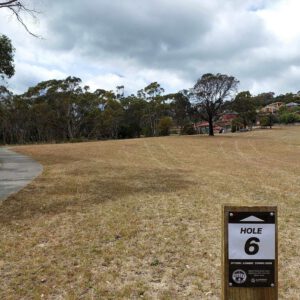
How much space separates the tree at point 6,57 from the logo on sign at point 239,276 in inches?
705

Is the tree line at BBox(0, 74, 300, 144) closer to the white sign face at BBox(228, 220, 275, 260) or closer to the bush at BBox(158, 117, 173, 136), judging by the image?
the bush at BBox(158, 117, 173, 136)

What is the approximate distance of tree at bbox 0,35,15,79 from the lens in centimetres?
1734

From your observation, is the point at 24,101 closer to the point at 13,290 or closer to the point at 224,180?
the point at 224,180

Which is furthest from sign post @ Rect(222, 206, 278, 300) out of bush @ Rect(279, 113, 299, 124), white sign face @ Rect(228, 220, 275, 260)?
bush @ Rect(279, 113, 299, 124)

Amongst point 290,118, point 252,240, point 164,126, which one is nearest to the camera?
point 252,240

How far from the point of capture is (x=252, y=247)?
2.01 m

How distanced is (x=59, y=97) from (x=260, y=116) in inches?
1838

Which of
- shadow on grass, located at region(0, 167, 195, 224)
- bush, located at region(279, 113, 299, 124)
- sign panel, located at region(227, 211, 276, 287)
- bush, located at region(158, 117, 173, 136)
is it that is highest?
bush, located at region(279, 113, 299, 124)

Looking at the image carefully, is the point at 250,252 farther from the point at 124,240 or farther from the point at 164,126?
the point at 164,126

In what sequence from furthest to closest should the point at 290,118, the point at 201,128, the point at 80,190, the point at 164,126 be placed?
the point at 201,128
the point at 290,118
the point at 164,126
the point at 80,190

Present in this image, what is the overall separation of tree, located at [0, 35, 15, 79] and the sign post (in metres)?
17.8

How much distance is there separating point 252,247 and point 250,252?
0.10 feet

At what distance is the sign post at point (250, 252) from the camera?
2.00 metres

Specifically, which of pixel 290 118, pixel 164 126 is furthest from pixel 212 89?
pixel 290 118
